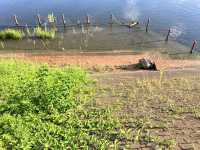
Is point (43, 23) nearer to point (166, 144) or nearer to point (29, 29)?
point (29, 29)

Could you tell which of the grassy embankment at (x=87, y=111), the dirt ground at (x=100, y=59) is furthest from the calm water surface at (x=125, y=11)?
the grassy embankment at (x=87, y=111)

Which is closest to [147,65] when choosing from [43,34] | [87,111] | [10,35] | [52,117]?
[87,111]

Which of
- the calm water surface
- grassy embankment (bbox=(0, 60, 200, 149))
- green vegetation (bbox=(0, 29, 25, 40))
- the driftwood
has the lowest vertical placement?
the driftwood

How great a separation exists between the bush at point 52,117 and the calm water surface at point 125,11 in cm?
2139

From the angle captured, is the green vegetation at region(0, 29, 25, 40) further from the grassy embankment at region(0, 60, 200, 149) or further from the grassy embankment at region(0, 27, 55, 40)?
the grassy embankment at region(0, 60, 200, 149)

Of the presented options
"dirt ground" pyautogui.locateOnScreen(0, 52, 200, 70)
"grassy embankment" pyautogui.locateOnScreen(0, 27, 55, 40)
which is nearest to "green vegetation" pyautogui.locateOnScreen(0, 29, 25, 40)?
"grassy embankment" pyautogui.locateOnScreen(0, 27, 55, 40)

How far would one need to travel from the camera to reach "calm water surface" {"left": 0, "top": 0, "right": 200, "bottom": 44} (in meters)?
34.9

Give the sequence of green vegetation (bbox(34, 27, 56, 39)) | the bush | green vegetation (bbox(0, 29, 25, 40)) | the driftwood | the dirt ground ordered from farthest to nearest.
Result: green vegetation (bbox(34, 27, 56, 39)) < green vegetation (bbox(0, 29, 25, 40)) < the dirt ground < the driftwood < the bush

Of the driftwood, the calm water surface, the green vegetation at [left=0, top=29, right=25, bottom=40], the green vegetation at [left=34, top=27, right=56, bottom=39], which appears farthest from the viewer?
the calm water surface

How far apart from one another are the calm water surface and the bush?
21387 mm

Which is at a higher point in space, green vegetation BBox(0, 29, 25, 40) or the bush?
the bush

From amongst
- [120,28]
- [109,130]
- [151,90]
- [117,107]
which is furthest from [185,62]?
[109,130]

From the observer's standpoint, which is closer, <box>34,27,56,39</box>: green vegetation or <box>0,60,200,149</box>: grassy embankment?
<box>0,60,200,149</box>: grassy embankment

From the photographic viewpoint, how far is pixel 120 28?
3428cm
